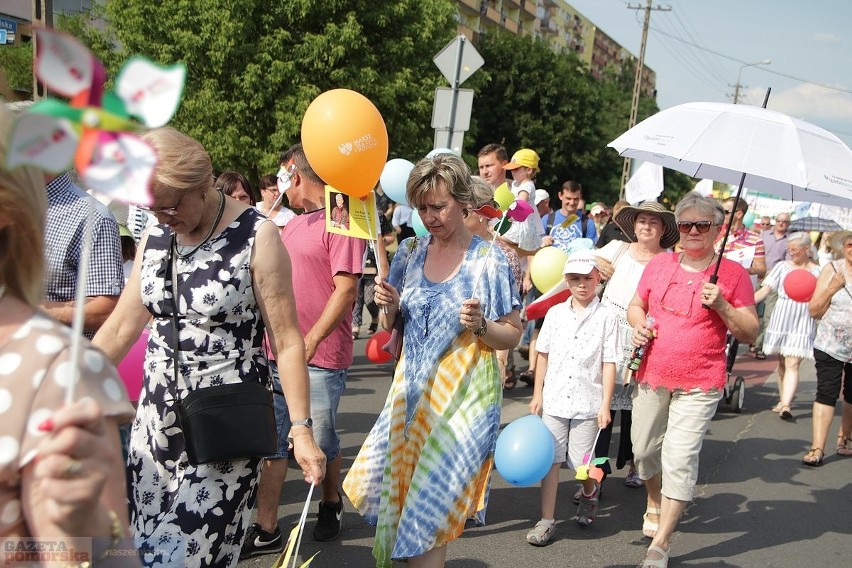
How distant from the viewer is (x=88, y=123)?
1.15m

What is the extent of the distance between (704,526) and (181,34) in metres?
20.6

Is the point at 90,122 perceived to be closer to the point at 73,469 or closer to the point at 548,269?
the point at 73,469

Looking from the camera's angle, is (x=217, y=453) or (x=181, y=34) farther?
(x=181, y=34)

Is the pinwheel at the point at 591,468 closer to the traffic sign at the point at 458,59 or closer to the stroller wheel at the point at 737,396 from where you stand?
the stroller wheel at the point at 737,396

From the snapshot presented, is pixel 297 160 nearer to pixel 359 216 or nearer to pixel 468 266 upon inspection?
pixel 359 216

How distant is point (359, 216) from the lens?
3.63m

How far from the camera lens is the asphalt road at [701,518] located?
4582 millimetres

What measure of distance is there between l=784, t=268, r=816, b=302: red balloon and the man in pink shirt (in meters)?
4.74

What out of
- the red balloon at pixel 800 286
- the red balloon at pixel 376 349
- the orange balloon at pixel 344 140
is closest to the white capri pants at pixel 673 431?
the red balloon at pixel 376 349

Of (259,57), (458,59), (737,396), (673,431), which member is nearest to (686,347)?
(673,431)

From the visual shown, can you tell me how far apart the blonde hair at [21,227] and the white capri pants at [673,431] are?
12.4 ft

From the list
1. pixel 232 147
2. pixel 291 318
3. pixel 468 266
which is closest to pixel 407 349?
pixel 468 266

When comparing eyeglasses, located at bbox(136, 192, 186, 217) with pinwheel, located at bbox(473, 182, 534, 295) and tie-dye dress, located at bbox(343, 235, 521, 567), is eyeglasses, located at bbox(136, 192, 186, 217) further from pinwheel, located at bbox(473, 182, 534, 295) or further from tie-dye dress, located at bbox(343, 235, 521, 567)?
pinwheel, located at bbox(473, 182, 534, 295)

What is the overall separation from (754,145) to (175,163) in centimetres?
318
